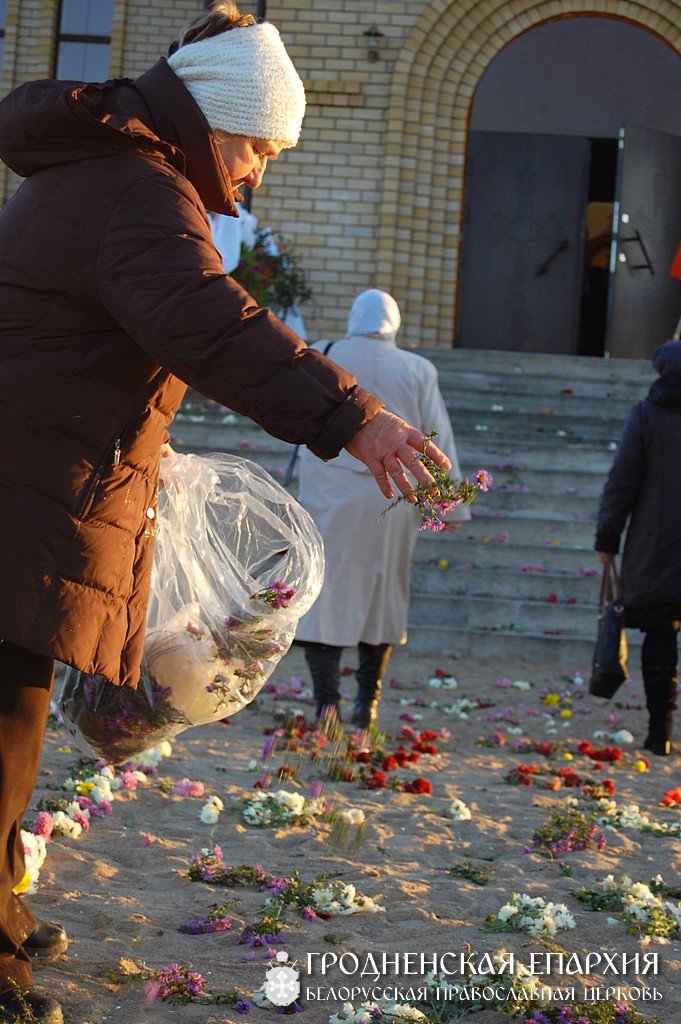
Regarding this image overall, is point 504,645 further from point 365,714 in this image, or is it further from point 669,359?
point 669,359

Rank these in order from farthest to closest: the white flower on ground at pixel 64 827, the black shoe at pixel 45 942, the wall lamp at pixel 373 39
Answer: the wall lamp at pixel 373 39, the white flower on ground at pixel 64 827, the black shoe at pixel 45 942

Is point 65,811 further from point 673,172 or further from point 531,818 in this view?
point 673,172

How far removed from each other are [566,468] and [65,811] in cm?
646

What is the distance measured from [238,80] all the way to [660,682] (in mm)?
4337

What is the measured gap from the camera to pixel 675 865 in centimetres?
407

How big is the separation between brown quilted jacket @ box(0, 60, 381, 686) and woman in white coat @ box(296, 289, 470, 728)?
356 centimetres

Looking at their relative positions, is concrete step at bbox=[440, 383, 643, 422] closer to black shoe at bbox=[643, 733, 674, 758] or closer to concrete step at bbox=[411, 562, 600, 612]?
concrete step at bbox=[411, 562, 600, 612]

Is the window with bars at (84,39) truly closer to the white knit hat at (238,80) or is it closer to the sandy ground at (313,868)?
Answer: the sandy ground at (313,868)

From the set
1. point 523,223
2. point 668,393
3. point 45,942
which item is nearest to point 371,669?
point 668,393

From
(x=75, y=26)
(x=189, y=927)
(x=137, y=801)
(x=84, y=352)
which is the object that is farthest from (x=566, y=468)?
(x=75, y=26)

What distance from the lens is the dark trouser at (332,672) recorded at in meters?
6.02

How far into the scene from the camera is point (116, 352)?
2.36m

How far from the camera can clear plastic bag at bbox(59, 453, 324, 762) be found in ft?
9.85

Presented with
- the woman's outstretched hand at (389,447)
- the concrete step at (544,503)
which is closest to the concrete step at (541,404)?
the concrete step at (544,503)
